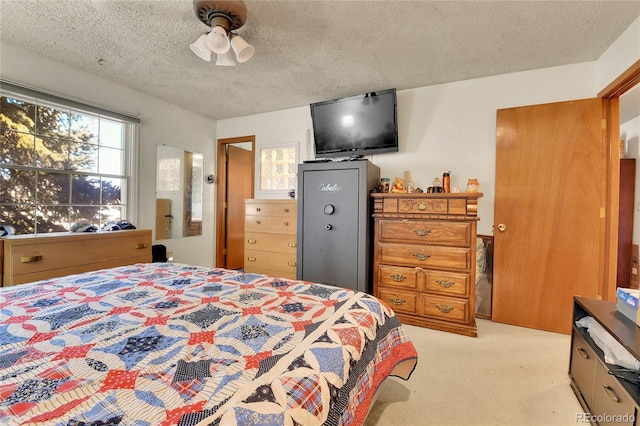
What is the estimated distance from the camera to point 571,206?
2395 mm

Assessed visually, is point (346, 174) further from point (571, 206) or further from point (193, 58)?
point (571, 206)

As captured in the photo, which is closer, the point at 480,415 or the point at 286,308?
the point at 286,308

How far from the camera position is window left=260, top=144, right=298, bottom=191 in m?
3.81

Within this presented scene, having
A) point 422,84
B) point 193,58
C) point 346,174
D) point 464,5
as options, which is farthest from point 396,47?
point 193,58

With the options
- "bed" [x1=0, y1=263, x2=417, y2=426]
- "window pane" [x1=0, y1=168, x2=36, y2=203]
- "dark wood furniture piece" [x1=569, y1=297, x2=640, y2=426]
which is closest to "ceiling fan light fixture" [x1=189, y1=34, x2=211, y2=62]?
"bed" [x1=0, y1=263, x2=417, y2=426]

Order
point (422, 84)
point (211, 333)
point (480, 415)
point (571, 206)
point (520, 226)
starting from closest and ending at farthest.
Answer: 1. point (211, 333)
2. point (480, 415)
3. point (571, 206)
4. point (520, 226)
5. point (422, 84)

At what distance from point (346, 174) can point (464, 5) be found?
1.50 m

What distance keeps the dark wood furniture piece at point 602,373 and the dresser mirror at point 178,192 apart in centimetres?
410

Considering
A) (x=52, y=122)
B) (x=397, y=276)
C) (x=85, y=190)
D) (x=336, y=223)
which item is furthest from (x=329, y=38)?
(x=85, y=190)

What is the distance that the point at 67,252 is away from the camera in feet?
7.58

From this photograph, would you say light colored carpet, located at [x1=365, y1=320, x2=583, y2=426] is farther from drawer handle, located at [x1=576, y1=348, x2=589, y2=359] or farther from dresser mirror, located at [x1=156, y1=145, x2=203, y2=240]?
dresser mirror, located at [x1=156, y1=145, x2=203, y2=240]

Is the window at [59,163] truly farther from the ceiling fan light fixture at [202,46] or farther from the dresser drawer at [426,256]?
the dresser drawer at [426,256]

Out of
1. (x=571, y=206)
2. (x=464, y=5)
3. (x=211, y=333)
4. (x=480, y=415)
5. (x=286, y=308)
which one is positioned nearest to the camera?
(x=211, y=333)

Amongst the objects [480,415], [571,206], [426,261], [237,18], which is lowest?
[480,415]
